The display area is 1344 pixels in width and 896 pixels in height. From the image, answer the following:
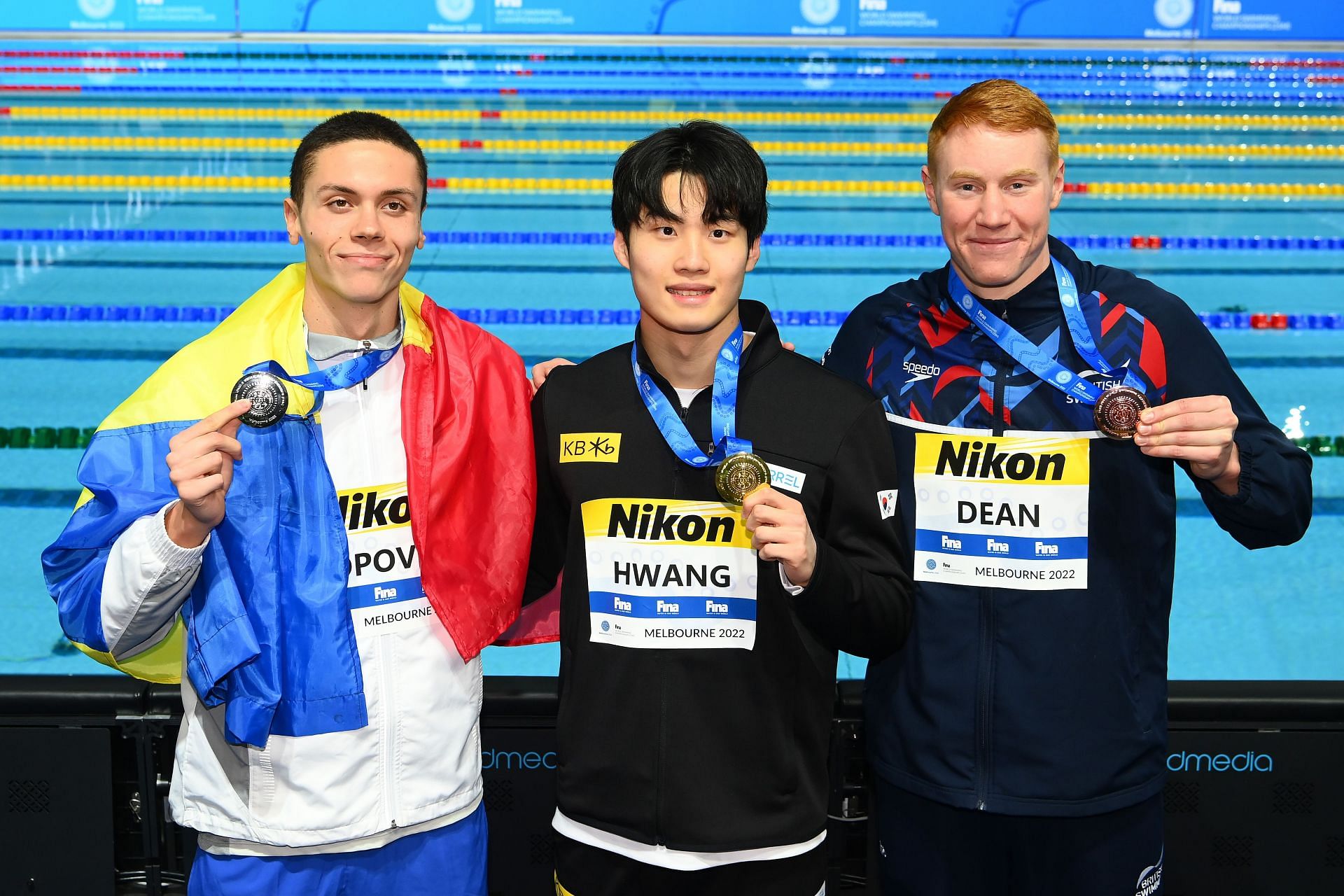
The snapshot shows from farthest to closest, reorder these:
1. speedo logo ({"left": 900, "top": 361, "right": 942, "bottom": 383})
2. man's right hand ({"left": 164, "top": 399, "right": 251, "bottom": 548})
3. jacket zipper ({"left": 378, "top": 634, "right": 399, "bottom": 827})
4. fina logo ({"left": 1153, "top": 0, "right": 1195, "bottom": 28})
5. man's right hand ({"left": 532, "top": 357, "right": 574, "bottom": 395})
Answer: fina logo ({"left": 1153, "top": 0, "right": 1195, "bottom": 28})
man's right hand ({"left": 532, "top": 357, "right": 574, "bottom": 395})
speedo logo ({"left": 900, "top": 361, "right": 942, "bottom": 383})
jacket zipper ({"left": 378, "top": 634, "right": 399, "bottom": 827})
man's right hand ({"left": 164, "top": 399, "right": 251, "bottom": 548})

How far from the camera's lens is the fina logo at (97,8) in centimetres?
1460

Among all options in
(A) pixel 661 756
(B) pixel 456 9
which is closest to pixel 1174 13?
(B) pixel 456 9

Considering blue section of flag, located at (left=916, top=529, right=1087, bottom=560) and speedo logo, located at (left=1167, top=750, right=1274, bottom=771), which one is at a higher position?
blue section of flag, located at (left=916, top=529, right=1087, bottom=560)

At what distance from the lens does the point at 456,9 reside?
14898mm

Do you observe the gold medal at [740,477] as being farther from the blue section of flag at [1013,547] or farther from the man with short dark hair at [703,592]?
the blue section of flag at [1013,547]

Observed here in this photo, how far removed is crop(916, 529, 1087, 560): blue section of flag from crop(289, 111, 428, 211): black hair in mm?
925

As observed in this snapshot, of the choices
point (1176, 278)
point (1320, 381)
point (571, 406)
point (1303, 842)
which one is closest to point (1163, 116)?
point (1176, 278)

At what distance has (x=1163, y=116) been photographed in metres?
11.7

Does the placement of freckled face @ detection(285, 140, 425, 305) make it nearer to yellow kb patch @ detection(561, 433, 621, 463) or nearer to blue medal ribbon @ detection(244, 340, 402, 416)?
blue medal ribbon @ detection(244, 340, 402, 416)

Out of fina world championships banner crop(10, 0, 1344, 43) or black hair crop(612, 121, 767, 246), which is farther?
fina world championships banner crop(10, 0, 1344, 43)

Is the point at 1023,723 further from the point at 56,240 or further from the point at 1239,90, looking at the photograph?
the point at 1239,90

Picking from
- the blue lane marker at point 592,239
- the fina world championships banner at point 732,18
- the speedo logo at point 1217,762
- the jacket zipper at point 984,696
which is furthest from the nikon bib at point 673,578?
the fina world championships banner at point 732,18

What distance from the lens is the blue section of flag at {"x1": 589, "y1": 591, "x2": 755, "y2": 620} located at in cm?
180

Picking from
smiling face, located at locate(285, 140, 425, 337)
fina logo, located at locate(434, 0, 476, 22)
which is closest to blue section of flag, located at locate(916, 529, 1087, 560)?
smiling face, located at locate(285, 140, 425, 337)
